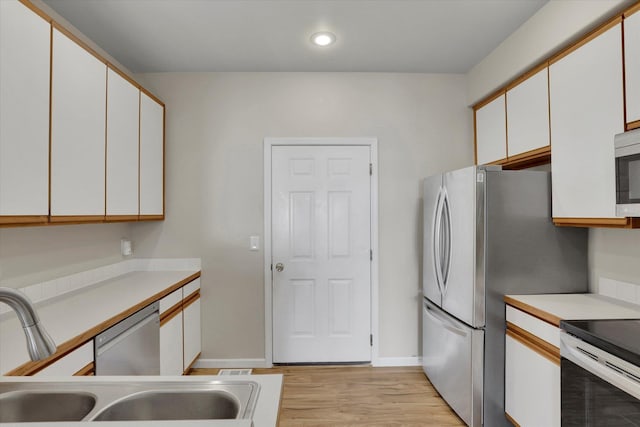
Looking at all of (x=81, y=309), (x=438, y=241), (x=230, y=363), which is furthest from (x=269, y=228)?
(x=81, y=309)

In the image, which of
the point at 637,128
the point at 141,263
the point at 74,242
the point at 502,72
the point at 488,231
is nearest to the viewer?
the point at 637,128

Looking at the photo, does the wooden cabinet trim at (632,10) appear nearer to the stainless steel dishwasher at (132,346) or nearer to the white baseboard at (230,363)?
the stainless steel dishwasher at (132,346)

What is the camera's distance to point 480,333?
2.12m

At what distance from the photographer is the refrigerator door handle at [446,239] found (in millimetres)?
2402

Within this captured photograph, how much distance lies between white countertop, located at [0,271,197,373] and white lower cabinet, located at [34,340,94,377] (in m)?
0.07

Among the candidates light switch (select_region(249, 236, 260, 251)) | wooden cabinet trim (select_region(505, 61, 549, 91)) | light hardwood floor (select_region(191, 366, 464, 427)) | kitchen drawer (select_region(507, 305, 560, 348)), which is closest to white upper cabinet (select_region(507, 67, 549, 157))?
wooden cabinet trim (select_region(505, 61, 549, 91))

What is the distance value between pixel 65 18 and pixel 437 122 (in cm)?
→ 288

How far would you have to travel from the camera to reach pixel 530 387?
6.16 ft

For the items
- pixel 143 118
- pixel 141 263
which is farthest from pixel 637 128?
Answer: pixel 141 263

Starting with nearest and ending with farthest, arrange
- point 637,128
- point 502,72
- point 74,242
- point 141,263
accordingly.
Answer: point 637,128 → point 74,242 → point 502,72 → point 141,263

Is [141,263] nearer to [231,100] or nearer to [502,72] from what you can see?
[231,100]

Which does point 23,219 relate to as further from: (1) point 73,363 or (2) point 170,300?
Answer: (2) point 170,300

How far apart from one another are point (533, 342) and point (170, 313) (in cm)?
227

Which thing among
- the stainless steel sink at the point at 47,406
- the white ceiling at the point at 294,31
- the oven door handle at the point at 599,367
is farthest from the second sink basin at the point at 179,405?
the white ceiling at the point at 294,31
